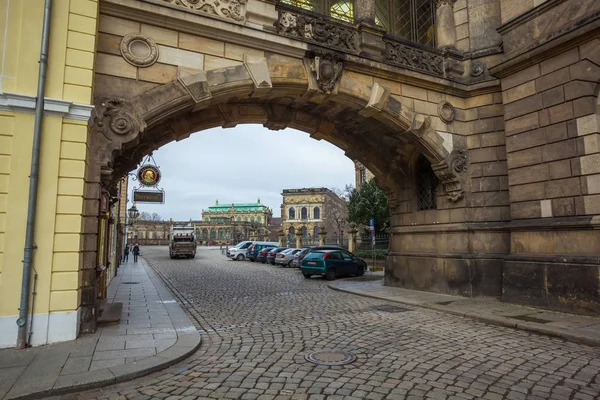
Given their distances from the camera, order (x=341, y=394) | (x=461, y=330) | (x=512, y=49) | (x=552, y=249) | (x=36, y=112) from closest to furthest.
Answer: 1. (x=341, y=394)
2. (x=36, y=112)
3. (x=461, y=330)
4. (x=552, y=249)
5. (x=512, y=49)

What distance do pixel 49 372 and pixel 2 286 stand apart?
2.01 meters

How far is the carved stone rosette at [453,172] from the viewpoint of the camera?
11875mm

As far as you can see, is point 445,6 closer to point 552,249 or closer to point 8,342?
point 552,249

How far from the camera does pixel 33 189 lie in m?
6.23

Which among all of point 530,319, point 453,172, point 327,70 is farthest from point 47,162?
point 453,172

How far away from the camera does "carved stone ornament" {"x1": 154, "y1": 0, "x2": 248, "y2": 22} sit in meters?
8.51

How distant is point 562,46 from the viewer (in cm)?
933

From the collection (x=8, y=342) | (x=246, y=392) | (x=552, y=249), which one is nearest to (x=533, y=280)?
(x=552, y=249)

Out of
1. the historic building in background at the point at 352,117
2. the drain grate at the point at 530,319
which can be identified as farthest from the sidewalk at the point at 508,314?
the historic building in background at the point at 352,117

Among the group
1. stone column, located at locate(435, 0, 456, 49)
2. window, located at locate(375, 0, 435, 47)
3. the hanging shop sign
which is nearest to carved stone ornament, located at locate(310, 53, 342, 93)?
window, located at locate(375, 0, 435, 47)

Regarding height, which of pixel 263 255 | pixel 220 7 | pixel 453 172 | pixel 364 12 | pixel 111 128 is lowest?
pixel 263 255

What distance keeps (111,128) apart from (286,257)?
866 inches

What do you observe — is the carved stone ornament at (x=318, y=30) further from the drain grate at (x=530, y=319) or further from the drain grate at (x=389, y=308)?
the drain grate at (x=530, y=319)

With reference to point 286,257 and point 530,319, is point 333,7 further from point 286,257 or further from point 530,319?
point 286,257
